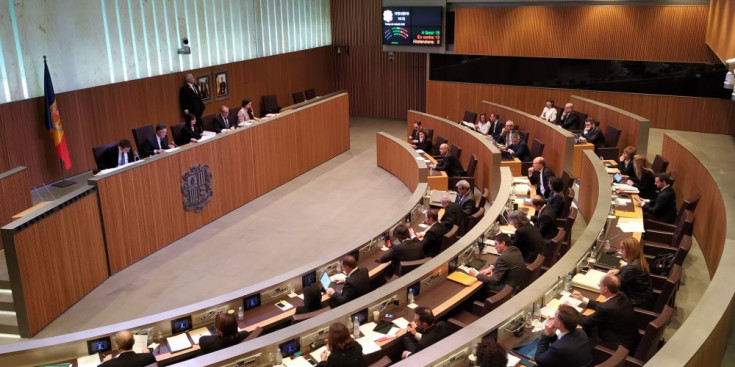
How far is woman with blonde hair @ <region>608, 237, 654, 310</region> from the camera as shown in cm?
605

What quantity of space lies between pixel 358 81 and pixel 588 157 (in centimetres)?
1029

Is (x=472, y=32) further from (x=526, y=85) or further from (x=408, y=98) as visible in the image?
(x=408, y=98)

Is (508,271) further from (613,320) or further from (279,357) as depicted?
(279,357)

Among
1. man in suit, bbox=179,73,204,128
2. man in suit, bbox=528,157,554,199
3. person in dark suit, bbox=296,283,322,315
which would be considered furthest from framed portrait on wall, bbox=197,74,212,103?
person in dark suit, bbox=296,283,322,315

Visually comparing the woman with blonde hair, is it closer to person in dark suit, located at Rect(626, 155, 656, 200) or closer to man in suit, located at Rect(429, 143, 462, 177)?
person in dark suit, located at Rect(626, 155, 656, 200)

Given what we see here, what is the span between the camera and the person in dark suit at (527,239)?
7.16 meters

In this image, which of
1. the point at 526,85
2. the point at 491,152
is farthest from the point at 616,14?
the point at 491,152

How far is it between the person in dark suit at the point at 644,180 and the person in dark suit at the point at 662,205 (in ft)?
1.57

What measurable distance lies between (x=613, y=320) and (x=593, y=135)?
663 centimetres

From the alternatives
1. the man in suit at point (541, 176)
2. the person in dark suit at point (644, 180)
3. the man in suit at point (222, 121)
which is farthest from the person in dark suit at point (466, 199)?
the man in suit at point (222, 121)

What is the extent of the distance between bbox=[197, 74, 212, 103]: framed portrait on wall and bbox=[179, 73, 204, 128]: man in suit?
1.22 feet

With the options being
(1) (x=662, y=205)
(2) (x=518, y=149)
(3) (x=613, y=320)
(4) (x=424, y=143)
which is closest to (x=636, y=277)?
(3) (x=613, y=320)

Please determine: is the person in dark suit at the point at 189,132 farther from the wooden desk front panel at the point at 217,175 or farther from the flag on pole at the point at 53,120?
the flag on pole at the point at 53,120

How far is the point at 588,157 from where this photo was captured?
9.68 metres
